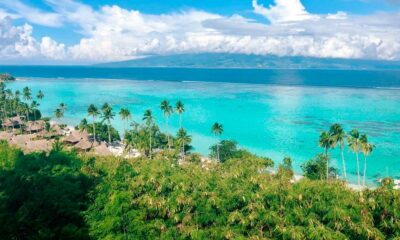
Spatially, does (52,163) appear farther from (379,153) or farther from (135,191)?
(379,153)

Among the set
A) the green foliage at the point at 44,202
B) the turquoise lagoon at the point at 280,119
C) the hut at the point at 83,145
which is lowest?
the turquoise lagoon at the point at 280,119

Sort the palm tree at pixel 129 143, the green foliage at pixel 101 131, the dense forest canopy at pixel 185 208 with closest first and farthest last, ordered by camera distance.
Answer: the dense forest canopy at pixel 185 208 < the palm tree at pixel 129 143 < the green foliage at pixel 101 131

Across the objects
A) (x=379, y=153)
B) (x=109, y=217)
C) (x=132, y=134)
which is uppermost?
(x=109, y=217)

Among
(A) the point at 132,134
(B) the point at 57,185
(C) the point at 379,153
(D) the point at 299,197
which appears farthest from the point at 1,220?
(C) the point at 379,153

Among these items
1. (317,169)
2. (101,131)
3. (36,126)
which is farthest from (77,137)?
(317,169)

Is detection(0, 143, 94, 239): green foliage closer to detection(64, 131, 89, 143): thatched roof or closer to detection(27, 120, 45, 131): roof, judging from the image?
detection(64, 131, 89, 143): thatched roof

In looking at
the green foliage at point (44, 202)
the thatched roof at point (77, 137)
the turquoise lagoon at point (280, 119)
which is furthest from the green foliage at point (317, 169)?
the thatched roof at point (77, 137)

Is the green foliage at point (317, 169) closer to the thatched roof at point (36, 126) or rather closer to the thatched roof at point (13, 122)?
the thatched roof at point (36, 126)

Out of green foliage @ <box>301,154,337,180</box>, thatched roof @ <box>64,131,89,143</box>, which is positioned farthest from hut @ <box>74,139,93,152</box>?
green foliage @ <box>301,154,337,180</box>
